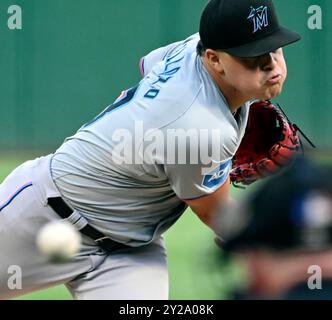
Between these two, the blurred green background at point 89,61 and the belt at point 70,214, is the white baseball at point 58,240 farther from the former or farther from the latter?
the blurred green background at point 89,61

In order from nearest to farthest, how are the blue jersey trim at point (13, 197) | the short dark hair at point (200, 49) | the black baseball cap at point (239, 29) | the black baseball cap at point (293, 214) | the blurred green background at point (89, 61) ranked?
1. the black baseball cap at point (293, 214)
2. the black baseball cap at point (239, 29)
3. the short dark hair at point (200, 49)
4. the blue jersey trim at point (13, 197)
5. the blurred green background at point (89, 61)

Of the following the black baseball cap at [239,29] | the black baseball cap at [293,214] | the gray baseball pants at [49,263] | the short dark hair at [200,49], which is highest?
the black baseball cap at [239,29]

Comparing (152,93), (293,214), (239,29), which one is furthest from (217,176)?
(293,214)

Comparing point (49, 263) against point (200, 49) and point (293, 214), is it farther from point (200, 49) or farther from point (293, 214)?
point (293, 214)

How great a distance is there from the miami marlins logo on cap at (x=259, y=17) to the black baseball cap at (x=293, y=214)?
1.43 meters

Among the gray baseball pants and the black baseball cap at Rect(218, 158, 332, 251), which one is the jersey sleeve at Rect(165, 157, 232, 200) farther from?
the black baseball cap at Rect(218, 158, 332, 251)

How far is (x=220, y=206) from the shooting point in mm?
2957

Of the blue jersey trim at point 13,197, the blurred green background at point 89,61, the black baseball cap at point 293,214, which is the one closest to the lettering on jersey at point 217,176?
the blue jersey trim at point 13,197

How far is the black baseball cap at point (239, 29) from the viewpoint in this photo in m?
2.79

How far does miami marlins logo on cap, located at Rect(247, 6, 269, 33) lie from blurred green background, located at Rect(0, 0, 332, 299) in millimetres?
5273

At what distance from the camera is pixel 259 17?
2830mm

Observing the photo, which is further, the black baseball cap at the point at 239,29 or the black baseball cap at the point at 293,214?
the black baseball cap at the point at 239,29

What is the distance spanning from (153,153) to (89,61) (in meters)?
5.76
